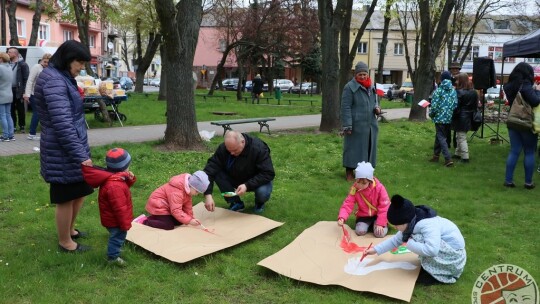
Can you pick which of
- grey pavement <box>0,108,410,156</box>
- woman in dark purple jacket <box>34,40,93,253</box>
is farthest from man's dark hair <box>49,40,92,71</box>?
grey pavement <box>0,108,410,156</box>

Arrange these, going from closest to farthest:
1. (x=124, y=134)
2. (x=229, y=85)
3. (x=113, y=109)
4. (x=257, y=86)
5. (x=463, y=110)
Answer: (x=463, y=110) → (x=124, y=134) → (x=113, y=109) → (x=257, y=86) → (x=229, y=85)

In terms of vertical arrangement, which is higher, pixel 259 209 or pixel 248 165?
pixel 248 165

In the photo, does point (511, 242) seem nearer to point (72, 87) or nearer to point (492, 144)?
point (72, 87)

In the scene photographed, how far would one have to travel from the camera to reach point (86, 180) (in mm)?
4152

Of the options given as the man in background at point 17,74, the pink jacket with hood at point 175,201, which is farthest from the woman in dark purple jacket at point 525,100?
the man in background at point 17,74

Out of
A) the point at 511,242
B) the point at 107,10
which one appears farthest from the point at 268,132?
the point at 107,10

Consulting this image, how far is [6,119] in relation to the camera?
10.1 meters

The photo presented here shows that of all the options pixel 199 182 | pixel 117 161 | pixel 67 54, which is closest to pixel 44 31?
pixel 199 182

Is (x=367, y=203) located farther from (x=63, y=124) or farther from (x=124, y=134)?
(x=124, y=134)

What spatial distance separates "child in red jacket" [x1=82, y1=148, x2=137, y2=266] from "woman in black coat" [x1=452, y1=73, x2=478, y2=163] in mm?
→ 7066

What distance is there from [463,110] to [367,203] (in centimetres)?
500

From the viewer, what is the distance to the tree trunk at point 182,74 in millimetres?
9438

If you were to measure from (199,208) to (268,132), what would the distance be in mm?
6866

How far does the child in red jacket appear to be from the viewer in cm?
409
